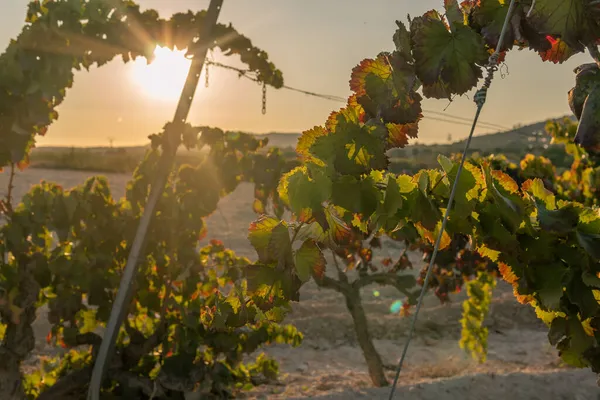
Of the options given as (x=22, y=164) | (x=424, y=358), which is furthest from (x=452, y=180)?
(x=424, y=358)

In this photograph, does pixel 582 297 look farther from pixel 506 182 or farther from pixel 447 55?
pixel 447 55

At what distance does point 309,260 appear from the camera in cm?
132

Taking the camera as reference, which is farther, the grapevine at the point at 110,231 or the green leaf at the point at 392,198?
the grapevine at the point at 110,231

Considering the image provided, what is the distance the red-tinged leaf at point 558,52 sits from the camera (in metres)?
1.35

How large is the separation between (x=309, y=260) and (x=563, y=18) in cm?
76

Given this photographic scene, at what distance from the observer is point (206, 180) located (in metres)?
4.43

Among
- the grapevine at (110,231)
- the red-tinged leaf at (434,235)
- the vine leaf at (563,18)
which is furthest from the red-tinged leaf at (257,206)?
the vine leaf at (563,18)

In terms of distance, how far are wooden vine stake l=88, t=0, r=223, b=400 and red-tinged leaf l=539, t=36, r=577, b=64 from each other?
300 centimetres

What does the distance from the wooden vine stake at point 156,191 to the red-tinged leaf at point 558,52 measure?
9.86 ft

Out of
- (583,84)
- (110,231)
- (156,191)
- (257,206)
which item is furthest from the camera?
(257,206)

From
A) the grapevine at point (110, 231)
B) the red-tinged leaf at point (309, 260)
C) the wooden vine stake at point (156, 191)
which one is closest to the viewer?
the red-tinged leaf at point (309, 260)

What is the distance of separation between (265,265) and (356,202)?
280 mm

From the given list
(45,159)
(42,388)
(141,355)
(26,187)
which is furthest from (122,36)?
(45,159)

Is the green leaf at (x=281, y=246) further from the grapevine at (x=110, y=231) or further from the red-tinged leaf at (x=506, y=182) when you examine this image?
the grapevine at (x=110, y=231)
